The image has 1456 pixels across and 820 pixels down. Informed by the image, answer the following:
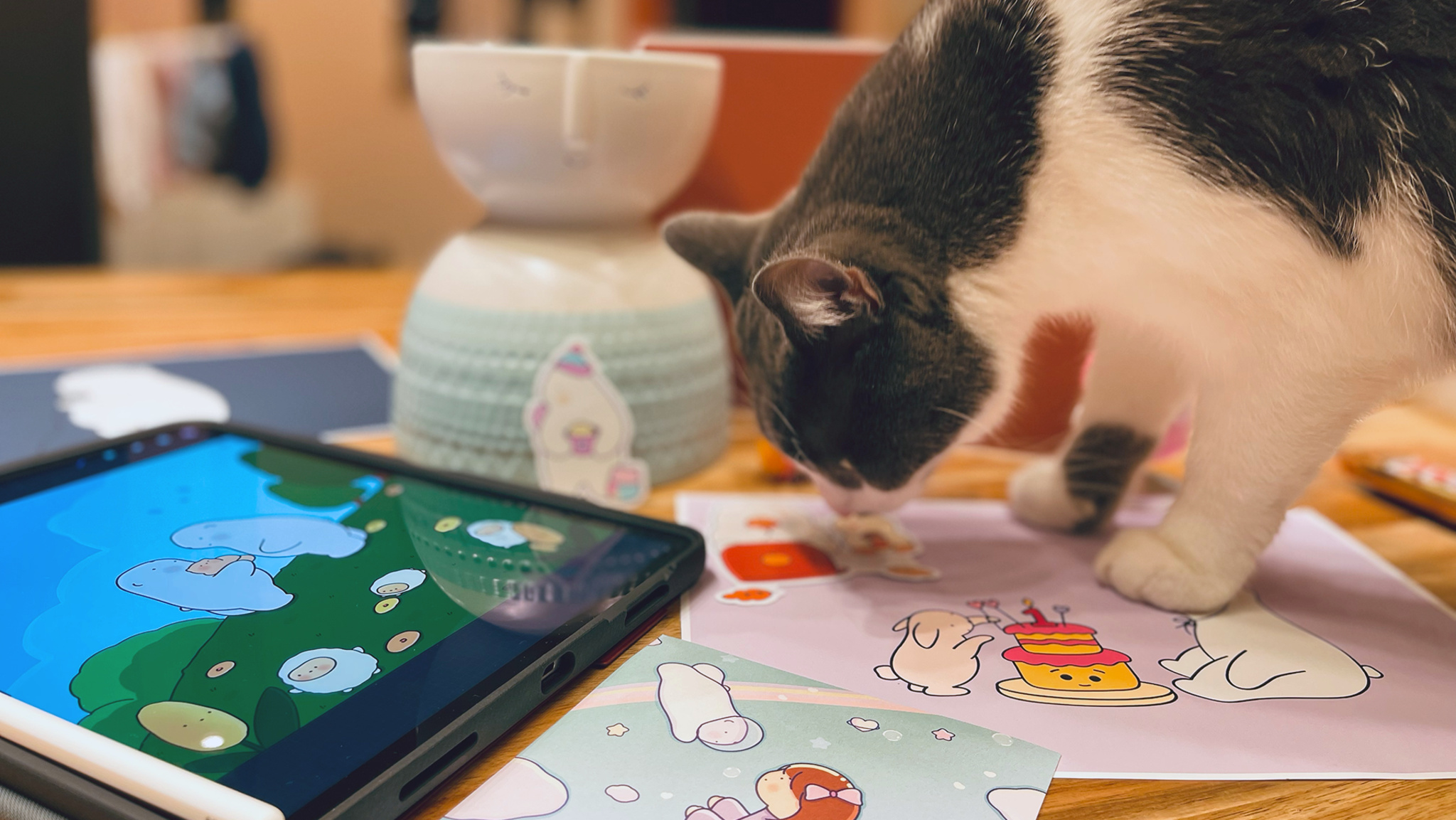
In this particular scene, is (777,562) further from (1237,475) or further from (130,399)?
(130,399)

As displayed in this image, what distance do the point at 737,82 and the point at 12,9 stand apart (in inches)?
66.2

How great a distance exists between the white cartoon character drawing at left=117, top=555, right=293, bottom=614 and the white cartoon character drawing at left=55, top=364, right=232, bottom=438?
31 cm

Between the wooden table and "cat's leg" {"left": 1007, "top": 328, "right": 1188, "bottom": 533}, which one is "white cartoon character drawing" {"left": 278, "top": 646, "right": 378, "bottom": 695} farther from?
"cat's leg" {"left": 1007, "top": 328, "right": 1188, "bottom": 533}

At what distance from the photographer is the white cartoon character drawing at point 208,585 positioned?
443mm

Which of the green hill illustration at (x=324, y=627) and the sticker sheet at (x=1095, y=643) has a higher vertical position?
the green hill illustration at (x=324, y=627)

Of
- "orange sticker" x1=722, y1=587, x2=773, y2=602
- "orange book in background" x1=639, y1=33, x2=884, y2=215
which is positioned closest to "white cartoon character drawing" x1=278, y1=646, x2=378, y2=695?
"orange sticker" x1=722, y1=587, x2=773, y2=602

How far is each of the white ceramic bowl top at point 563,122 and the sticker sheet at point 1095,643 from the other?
0.87ft

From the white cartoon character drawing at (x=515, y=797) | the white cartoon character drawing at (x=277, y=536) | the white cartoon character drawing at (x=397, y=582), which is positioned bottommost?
the white cartoon character drawing at (x=515, y=797)

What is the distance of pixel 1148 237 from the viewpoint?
514mm

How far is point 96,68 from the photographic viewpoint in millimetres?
2023

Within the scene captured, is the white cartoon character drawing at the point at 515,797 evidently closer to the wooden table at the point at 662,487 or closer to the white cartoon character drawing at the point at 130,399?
the wooden table at the point at 662,487

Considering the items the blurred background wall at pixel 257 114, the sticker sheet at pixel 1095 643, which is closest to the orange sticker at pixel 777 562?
the sticker sheet at pixel 1095 643

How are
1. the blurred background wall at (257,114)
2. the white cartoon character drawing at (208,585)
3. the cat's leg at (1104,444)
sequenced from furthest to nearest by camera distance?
the blurred background wall at (257,114) < the cat's leg at (1104,444) < the white cartoon character drawing at (208,585)

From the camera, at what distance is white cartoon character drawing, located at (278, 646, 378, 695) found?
1.26 ft
